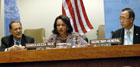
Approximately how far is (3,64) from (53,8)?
451cm

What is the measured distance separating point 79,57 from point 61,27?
113 centimetres

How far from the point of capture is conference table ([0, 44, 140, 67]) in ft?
5.10

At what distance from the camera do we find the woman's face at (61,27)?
2.69 meters

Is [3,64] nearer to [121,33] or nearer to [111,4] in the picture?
[121,33]

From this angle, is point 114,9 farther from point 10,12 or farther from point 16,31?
point 10,12

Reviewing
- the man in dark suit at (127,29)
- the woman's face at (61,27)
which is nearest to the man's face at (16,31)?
the woman's face at (61,27)

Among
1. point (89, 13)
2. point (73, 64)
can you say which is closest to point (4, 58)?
point (73, 64)

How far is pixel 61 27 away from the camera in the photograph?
8.84ft

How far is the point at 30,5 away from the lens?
20.8 ft

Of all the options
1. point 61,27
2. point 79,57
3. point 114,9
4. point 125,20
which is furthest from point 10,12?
point 79,57

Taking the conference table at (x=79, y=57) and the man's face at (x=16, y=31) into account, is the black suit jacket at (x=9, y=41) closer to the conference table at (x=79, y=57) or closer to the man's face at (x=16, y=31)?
the man's face at (x=16, y=31)

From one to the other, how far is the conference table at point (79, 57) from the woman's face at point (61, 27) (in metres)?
1.02

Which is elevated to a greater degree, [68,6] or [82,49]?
[68,6]

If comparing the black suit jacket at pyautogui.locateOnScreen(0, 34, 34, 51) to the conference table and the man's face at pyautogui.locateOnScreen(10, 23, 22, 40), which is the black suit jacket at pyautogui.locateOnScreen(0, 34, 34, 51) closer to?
the man's face at pyautogui.locateOnScreen(10, 23, 22, 40)
